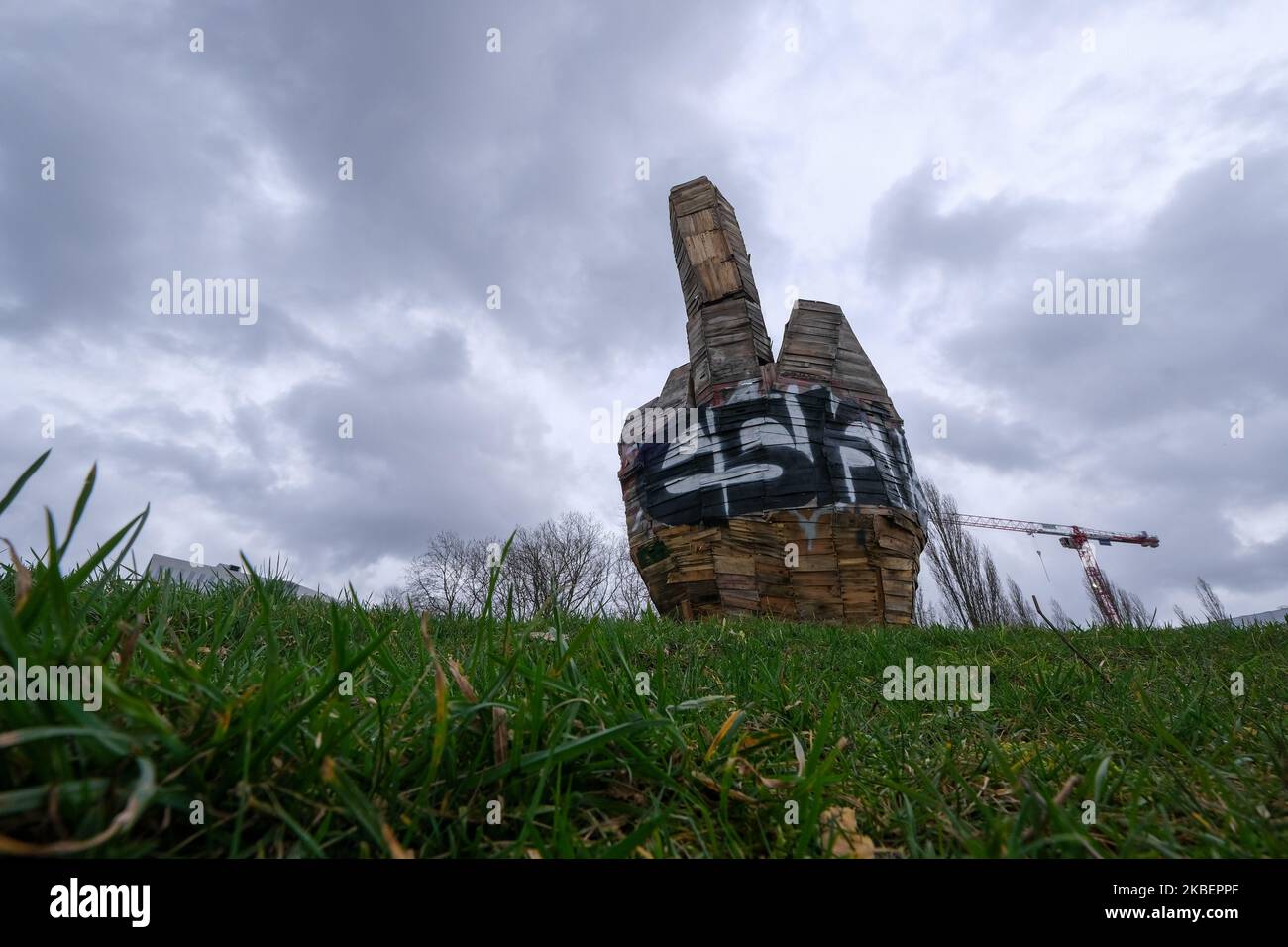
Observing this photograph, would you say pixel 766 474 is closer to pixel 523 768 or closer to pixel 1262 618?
pixel 1262 618

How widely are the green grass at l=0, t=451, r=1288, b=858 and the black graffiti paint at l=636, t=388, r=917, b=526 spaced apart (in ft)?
15.9

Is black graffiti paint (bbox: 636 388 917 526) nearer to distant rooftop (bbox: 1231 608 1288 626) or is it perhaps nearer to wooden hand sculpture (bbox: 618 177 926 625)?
wooden hand sculpture (bbox: 618 177 926 625)

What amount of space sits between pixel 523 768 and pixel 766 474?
6.16 m

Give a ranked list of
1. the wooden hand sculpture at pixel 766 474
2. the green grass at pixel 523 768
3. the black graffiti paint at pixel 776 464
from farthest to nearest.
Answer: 1. the black graffiti paint at pixel 776 464
2. the wooden hand sculpture at pixel 766 474
3. the green grass at pixel 523 768

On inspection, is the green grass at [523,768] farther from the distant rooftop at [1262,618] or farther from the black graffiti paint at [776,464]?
the black graffiti paint at [776,464]


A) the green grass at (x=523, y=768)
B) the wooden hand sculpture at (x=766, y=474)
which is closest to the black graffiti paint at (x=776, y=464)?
the wooden hand sculpture at (x=766, y=474)

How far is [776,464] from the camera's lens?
707 centimetres

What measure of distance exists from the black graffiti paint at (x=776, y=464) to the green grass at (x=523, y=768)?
4859mm

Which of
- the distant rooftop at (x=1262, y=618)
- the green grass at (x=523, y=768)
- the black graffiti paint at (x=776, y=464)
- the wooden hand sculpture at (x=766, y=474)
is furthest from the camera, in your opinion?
the black graffiti paint at (x=776, y=464)

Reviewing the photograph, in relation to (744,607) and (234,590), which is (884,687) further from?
(744,607)

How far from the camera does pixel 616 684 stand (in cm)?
173

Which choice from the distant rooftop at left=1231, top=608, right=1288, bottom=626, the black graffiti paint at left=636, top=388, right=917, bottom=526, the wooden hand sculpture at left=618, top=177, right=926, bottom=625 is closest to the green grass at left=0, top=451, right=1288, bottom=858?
the distant rooftop at left=1231, top=608, right=1288, bottom=626

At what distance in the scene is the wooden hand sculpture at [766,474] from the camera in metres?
6.88
